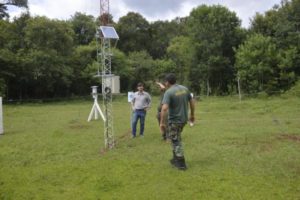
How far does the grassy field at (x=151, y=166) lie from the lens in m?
6.16

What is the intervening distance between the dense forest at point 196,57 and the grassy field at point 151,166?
21.6 m

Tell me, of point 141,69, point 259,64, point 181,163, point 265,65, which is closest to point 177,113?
point 181,163

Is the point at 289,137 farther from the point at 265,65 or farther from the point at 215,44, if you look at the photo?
the point at 215,44

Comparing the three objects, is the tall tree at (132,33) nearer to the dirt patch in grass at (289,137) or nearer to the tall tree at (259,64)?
the tall tree at (259,64)

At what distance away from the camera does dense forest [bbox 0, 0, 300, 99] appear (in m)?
33.2

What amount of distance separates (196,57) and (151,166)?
32.3 metres

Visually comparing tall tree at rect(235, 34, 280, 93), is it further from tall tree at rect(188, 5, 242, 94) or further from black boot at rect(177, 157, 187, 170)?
black boot at rect(177, 157, 187, 170)

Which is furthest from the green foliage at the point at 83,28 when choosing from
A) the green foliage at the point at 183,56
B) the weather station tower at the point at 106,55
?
the weather station tower at the point at 106,55

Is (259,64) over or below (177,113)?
over

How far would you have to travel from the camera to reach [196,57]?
1545 inches

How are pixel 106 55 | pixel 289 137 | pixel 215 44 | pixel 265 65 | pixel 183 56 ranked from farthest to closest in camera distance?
pixel 183 56 < pixel 215 44 < pixel 265 65 < pixel 289 137 < pixel 106 55

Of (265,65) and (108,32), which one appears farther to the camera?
(265,65)

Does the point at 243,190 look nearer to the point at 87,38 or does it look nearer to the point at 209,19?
the point at 209,19

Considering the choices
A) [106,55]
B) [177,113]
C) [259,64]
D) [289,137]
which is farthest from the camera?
[259,64]
